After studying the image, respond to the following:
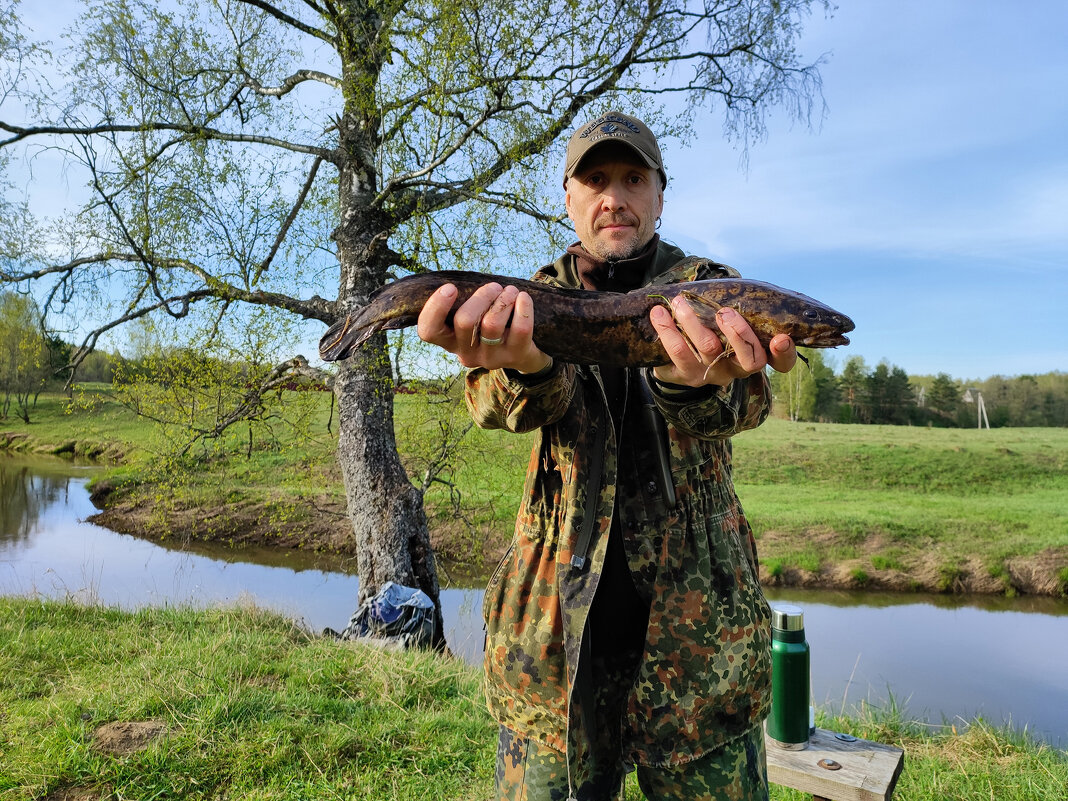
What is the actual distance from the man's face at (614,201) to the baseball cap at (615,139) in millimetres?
33

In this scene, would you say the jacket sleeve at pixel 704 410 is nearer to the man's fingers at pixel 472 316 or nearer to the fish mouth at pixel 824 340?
the fish mouth at pixel 824 340

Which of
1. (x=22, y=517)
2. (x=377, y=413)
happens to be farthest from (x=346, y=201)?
(x=22, y=517)

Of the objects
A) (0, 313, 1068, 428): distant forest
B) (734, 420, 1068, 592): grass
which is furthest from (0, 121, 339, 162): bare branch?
(0, 313, 1068, 428): distant forest

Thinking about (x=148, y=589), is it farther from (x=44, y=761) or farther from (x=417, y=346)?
(x=44, y=761)

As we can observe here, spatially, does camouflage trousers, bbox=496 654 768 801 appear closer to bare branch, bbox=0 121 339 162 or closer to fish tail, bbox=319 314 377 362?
fish tail, bbox=319 314 377 362

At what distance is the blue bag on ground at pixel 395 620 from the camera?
727cm

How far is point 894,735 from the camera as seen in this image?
4609 millimetres

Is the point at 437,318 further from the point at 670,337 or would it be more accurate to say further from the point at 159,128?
the point at 159,128

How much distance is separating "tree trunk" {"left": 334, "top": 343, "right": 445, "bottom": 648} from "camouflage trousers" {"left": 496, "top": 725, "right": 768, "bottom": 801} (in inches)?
281

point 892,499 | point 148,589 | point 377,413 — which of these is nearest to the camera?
point 377,413

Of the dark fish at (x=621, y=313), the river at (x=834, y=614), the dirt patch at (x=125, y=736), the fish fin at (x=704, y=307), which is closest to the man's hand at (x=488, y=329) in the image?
the dark fish at (x=621, y=313)

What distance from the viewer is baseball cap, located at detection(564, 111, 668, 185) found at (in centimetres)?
215

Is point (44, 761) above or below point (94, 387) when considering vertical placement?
below

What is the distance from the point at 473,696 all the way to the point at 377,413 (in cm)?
490
